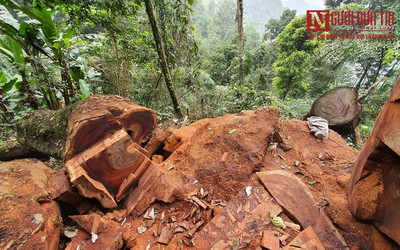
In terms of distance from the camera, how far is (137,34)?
15.9ft

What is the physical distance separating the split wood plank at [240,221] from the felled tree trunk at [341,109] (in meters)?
3.27

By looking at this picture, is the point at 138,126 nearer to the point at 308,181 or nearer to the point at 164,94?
the point at 308,181

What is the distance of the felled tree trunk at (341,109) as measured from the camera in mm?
A: 4176

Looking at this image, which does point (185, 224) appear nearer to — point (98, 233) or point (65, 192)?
point (98, 233)

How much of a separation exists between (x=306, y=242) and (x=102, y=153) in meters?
2.31

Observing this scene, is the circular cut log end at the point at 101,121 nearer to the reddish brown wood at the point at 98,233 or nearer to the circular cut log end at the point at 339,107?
the reddish brown wood at the point at 98,233

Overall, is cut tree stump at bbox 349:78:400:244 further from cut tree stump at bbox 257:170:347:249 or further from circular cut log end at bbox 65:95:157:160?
circular cut log end at bbox 65:95:157:160

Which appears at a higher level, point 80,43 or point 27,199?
point 80,43

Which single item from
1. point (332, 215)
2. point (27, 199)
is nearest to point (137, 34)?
point (27, 199)

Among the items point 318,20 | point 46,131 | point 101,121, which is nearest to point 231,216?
point 101,121

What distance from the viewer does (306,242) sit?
5.47ft

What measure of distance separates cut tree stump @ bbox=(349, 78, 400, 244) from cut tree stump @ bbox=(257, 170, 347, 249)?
0.38 m

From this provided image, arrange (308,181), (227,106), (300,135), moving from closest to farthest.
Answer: (308,181) < (300,135) < (227,106)

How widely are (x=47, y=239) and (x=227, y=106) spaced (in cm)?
495
